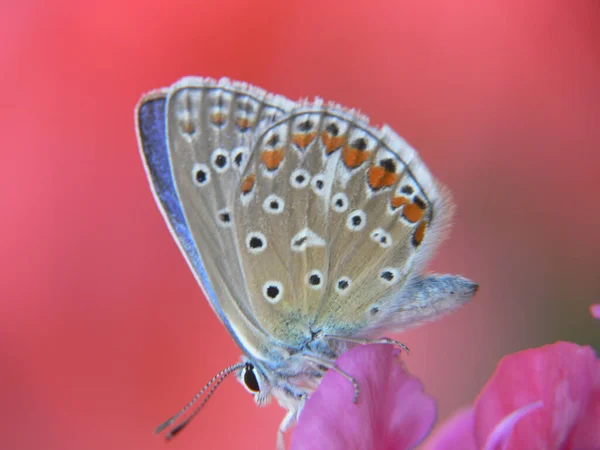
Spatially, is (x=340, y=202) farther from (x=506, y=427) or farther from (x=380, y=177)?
(x=506, y=427)

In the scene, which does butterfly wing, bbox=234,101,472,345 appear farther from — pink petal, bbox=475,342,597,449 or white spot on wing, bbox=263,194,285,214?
pink petal, bbox=475,342,597,449

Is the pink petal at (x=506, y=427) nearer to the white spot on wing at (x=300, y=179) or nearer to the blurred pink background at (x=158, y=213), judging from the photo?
the white spot on wing at (x=300, y=179)

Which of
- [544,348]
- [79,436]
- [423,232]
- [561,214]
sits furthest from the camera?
[561,214]

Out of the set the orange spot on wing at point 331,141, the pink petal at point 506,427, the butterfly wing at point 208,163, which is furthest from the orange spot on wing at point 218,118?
the pink petal at point 506,427

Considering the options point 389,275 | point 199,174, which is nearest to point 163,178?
point 199,174

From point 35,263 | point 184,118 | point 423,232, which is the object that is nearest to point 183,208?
point 184,118

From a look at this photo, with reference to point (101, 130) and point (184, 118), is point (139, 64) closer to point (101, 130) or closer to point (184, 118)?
point (101, 130)
